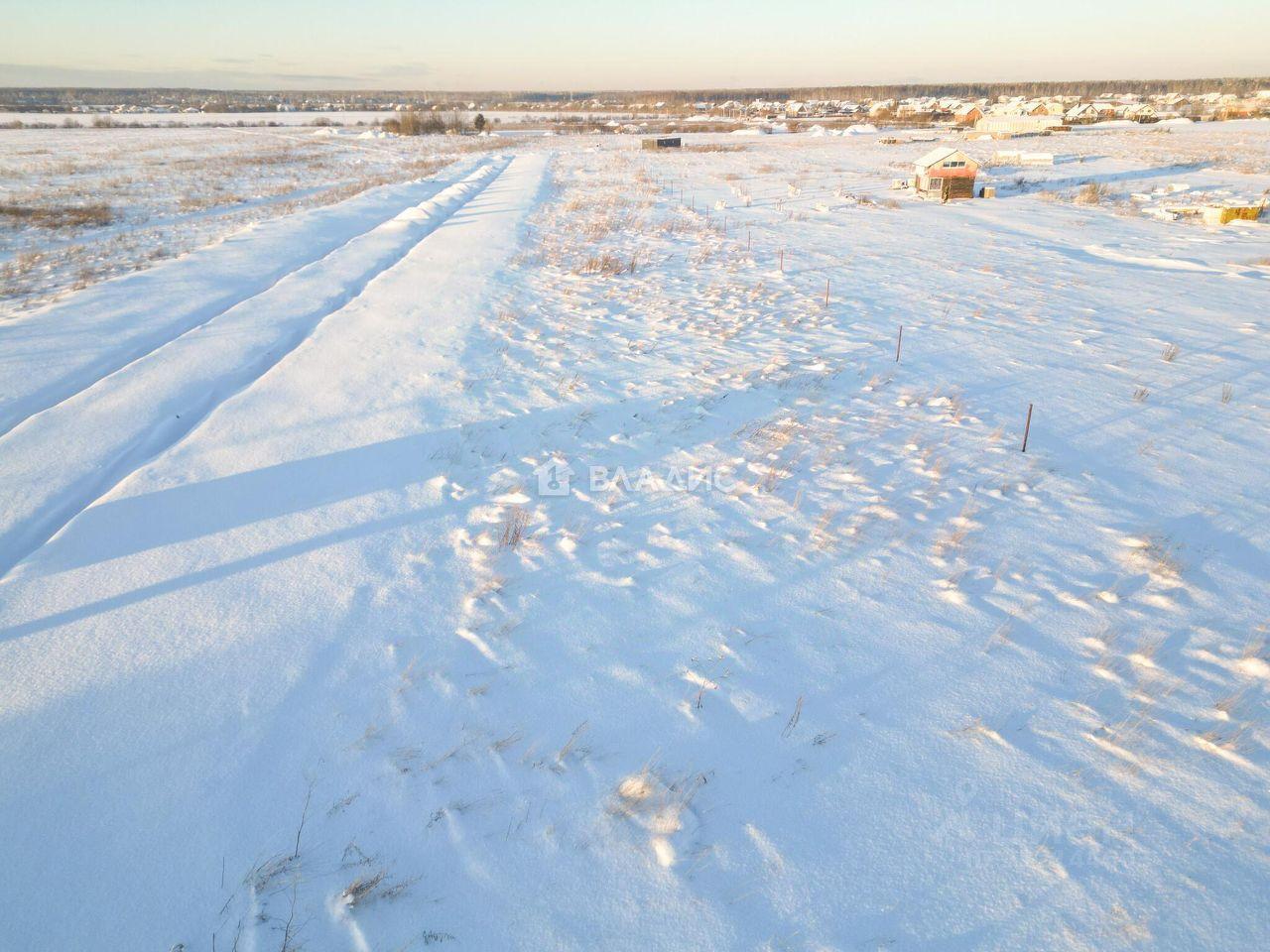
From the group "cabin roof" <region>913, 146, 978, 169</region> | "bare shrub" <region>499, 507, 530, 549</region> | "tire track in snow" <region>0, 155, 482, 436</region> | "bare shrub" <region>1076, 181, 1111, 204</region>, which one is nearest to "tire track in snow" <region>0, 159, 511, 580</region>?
"tire track in snow" <region>0, 155, 482, 436</region>

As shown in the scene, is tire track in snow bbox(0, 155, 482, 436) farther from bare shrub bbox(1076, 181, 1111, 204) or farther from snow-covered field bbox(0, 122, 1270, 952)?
bare shrub bbox(1076, 181, 1111, 204)

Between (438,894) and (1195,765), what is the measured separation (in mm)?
3498

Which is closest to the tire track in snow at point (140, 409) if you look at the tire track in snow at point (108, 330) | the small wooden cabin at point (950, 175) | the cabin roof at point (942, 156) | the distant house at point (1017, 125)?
the tire track in snow at point (108, 330)

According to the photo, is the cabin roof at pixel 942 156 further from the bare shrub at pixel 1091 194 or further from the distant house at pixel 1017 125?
the distant house at pixel 1017 125

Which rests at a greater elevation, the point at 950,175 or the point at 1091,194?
the point at 950,175

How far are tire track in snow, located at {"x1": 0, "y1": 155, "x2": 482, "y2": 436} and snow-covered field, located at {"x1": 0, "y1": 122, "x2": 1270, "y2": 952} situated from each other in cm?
8

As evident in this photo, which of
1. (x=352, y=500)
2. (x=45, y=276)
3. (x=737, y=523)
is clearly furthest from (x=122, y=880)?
(x=45, y=276)

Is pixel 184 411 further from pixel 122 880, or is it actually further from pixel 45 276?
pixel 45 276

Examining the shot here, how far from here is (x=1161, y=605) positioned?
4074mm

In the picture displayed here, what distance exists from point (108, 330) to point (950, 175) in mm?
23388

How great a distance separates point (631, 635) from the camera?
153 inches

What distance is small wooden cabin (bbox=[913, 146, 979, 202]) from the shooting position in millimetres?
21766

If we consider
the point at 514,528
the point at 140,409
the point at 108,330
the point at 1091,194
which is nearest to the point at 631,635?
the point at 514,528

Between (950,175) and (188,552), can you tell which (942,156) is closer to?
(950,175)
